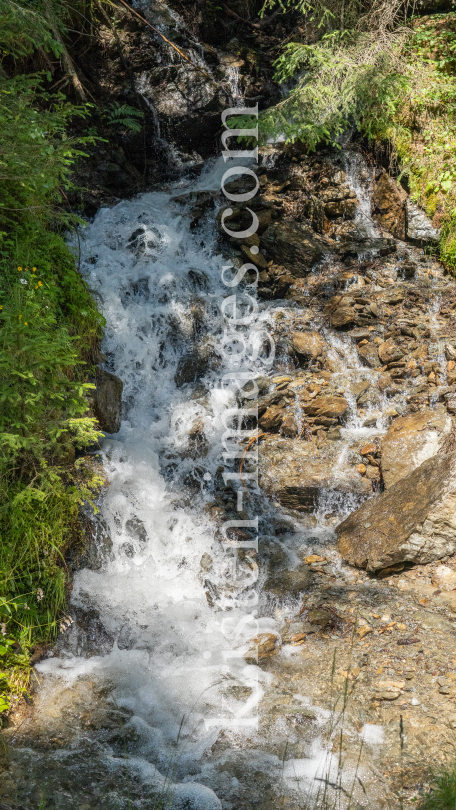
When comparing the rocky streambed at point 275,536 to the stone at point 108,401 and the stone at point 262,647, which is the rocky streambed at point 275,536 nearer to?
the stone at point 262,647

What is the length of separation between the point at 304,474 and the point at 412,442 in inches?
47.6

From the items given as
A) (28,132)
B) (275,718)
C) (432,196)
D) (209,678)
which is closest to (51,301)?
(28,132)

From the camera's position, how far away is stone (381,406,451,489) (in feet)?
17.9

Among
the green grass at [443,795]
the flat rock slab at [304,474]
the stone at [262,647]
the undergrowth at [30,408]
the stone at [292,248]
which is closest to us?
the green grass at [443,795]

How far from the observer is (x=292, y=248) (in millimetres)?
8812

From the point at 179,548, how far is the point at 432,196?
23.9 feet

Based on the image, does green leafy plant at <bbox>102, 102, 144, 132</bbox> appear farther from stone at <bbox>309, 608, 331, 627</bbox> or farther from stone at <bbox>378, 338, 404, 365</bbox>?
stone at <bbox>309, 608, 331, 627</bbox>

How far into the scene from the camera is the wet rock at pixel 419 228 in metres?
8.88

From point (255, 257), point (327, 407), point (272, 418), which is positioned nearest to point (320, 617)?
point (272, 418)

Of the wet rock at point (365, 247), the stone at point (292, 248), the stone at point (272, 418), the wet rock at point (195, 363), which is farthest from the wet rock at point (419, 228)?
the stone at point (272, 418)

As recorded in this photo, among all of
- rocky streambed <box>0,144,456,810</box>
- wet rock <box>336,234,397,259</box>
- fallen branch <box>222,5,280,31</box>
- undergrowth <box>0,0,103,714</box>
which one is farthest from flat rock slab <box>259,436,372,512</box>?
fallen branch <box>222,5,280,31</box>

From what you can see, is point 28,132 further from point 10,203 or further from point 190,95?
point 190,95

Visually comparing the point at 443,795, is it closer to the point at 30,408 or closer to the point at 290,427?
the point at 30,408

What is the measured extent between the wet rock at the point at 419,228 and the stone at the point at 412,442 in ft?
14.0
